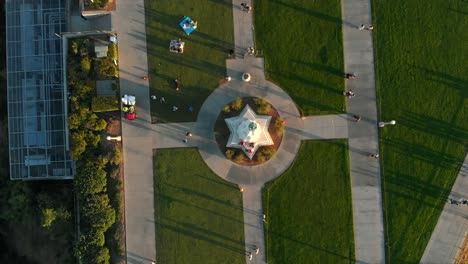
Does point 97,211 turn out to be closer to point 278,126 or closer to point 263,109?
point 263,109

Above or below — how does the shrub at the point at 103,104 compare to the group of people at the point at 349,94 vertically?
above

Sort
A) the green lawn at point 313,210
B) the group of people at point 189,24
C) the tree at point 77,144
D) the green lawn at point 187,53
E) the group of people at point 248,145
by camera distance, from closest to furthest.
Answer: the group of people at point 248,145, the tree at point 77,144, the green lawn at point 313,210, the group of people at point 189,24, the green lawn at point 187,53

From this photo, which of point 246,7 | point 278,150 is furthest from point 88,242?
point 246,7

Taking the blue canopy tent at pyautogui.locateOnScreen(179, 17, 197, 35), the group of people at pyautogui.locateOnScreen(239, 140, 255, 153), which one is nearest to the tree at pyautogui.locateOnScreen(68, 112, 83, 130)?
the blue canopy tent at pyautogui.locateOnScreen(179, 17, 197, 35)

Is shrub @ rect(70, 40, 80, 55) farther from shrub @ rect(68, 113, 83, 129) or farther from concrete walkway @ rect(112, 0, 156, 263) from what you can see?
shrub @ rect(68, 113, 83, 129)

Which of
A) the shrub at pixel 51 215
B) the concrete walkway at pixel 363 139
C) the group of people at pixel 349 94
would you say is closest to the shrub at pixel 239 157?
the concrete walkway at pixel 363 139

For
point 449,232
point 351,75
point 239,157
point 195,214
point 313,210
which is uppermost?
point 351,75

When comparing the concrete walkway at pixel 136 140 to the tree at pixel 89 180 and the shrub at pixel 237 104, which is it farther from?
the shrub at pixel 237 104
